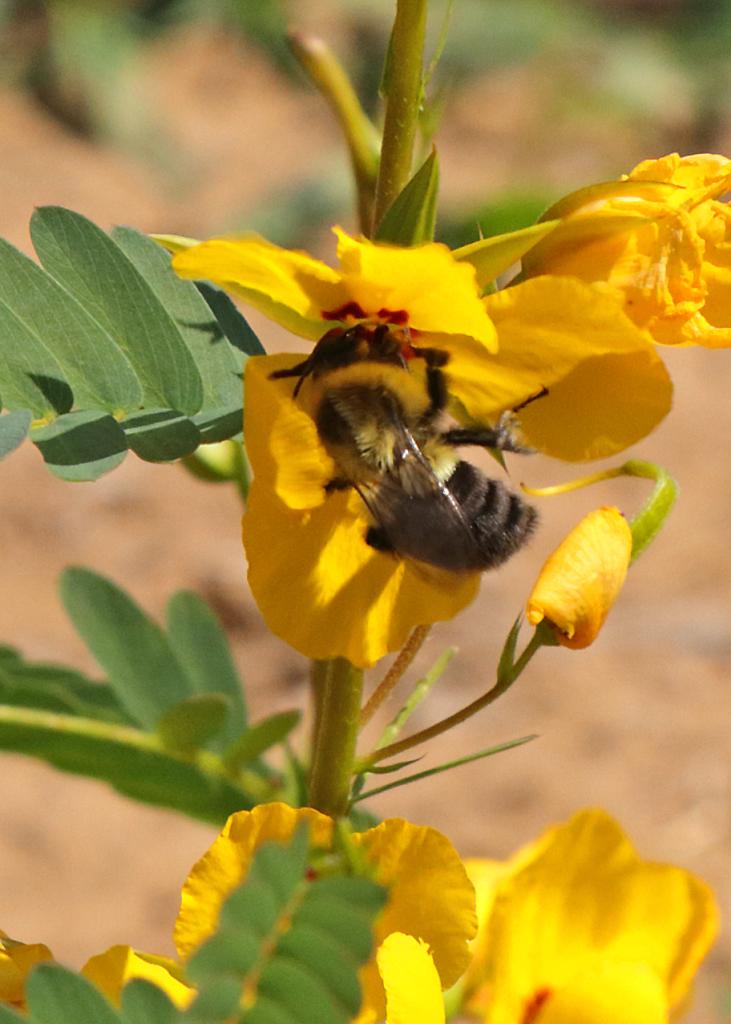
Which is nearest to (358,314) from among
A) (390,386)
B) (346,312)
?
(346,312)

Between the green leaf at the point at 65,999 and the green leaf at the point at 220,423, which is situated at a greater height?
the green leaf at the point at 220,423

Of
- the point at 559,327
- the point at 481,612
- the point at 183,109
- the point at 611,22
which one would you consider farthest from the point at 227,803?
the point at 611,22

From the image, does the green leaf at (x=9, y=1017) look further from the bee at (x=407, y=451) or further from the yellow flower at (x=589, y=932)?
the yellow flower at (x=589, y=932)

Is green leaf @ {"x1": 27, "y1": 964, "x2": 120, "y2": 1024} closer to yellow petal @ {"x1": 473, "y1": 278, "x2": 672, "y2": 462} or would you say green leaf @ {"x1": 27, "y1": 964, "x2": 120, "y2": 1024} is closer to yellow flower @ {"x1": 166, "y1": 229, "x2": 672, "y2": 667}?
yellow flower @ {"x1": 166, "y1": 229, "x2": 672, "y2": 667}

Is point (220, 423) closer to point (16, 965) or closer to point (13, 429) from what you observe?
point (13, 429)

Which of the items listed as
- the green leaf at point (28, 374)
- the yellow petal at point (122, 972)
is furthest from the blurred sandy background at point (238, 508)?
the yellow petal at point (122, 972)

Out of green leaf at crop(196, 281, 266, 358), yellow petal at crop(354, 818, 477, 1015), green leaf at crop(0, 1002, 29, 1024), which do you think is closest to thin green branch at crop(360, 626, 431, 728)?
yellow petal at crop(354, 818, 477, 1015)
